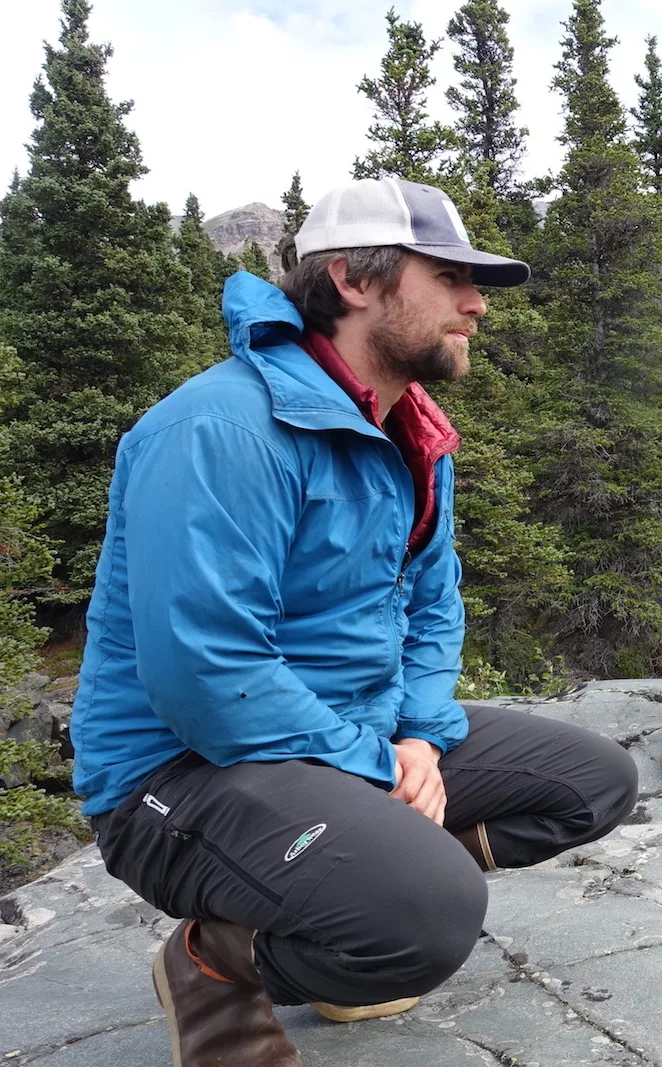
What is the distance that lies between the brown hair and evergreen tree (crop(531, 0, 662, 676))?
689 inches

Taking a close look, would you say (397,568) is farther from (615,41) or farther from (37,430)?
(615,41)

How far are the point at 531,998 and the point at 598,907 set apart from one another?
0.70 m

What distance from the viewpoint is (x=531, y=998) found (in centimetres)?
238

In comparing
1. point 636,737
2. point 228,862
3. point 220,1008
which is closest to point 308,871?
point 228,862

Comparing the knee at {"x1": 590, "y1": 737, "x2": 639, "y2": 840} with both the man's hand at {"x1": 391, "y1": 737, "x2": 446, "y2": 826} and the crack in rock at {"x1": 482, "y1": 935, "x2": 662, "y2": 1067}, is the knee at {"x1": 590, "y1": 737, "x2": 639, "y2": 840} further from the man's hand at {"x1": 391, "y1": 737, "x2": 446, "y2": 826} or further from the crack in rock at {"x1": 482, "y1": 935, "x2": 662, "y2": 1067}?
the man's hand at {"x1": 391, "y1": 737, "x2": 446, "y2": 826}

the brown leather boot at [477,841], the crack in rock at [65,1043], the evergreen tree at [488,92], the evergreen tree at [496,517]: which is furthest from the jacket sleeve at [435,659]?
the evergreen tree at [488,92]

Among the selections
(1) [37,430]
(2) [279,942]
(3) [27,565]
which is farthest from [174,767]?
(1) [37,430]

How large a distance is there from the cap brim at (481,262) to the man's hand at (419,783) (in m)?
1.28

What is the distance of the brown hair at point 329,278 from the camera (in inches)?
97.0

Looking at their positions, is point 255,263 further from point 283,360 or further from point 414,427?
point 283,360

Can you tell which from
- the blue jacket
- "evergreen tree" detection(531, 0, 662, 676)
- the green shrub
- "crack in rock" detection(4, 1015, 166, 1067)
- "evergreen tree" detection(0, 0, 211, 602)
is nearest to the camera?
the blue jacket

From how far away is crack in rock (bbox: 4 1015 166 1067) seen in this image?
7.77 ft

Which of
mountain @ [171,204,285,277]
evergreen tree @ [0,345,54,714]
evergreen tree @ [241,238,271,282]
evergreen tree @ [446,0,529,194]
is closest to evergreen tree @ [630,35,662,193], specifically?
evergreen tree @ [446,0,529,194]

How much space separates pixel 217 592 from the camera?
6.30 feet
